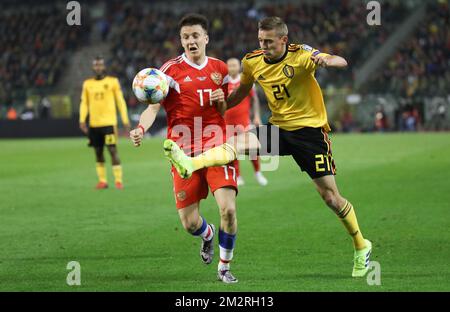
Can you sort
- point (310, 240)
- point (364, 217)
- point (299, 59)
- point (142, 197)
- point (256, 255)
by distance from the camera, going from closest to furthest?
1. point (299, 59)
2. point (256, 255)
3. point (310, 240)
4. point (364, 217)
5. point (142, 197)

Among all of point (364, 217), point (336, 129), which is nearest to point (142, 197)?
point (364, 217)

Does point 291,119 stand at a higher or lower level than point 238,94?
lower

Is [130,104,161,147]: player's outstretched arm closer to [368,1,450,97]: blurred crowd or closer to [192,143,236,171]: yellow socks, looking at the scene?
[192,143,236,171]: yellow socks

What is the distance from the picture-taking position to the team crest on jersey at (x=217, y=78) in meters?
8.66

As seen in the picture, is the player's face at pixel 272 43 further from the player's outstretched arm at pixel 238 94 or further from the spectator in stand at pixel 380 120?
the spectator in stand at pixel 380 120

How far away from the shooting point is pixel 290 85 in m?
8.68

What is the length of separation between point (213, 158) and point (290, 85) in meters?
1.09

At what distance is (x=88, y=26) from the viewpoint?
52.6 metres

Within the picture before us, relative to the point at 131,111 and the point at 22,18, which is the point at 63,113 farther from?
the point at 22,18

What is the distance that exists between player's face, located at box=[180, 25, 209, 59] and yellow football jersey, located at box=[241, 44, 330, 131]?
1.65 feet

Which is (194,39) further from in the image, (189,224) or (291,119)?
(189,224)

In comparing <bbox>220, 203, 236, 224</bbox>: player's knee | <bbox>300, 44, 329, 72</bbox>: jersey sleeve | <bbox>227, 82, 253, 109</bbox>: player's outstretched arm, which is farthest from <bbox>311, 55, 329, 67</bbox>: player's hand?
<bbox>220, 203, 236, 224</bbox>: player's knee

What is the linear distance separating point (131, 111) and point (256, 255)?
3492 cm

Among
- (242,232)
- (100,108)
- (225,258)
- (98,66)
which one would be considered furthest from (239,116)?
(225,258)
